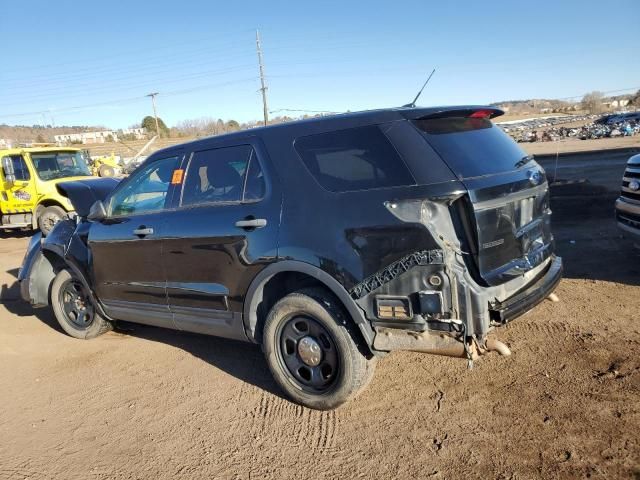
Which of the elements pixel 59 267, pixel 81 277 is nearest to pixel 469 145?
pixel 81 277

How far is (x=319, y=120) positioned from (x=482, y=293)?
62.3 inches

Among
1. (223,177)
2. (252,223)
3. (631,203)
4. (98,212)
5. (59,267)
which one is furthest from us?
(59,267)

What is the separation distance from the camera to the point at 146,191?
4434 millimetres

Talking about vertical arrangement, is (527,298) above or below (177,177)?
below

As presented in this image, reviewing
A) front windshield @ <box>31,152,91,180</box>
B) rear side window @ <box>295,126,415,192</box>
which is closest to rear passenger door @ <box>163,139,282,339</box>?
rear side window @ <box>295,126,415,192</box>

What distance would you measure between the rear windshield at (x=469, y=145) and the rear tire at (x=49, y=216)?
11.4m

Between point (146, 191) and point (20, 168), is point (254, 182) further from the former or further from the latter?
point (20, 168)

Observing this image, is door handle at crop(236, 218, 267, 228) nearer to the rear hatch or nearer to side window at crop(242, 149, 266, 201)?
side window at crop(242, 149, 266, 201)

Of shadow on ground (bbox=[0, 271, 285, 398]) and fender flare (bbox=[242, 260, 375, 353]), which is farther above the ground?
fender flare (bbox=[242, 260, 375, 353])

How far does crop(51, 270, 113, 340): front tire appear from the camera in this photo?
5234mm

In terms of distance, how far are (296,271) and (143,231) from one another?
1.62m

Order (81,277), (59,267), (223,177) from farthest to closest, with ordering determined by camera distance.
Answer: (59,267) → (81,277) → (223,177)

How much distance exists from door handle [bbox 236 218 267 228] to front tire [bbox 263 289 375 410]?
53 cm

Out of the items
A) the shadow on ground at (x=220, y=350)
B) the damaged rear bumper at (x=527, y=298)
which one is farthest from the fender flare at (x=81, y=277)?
the damaged rear bumper at (x=527, y=298)
